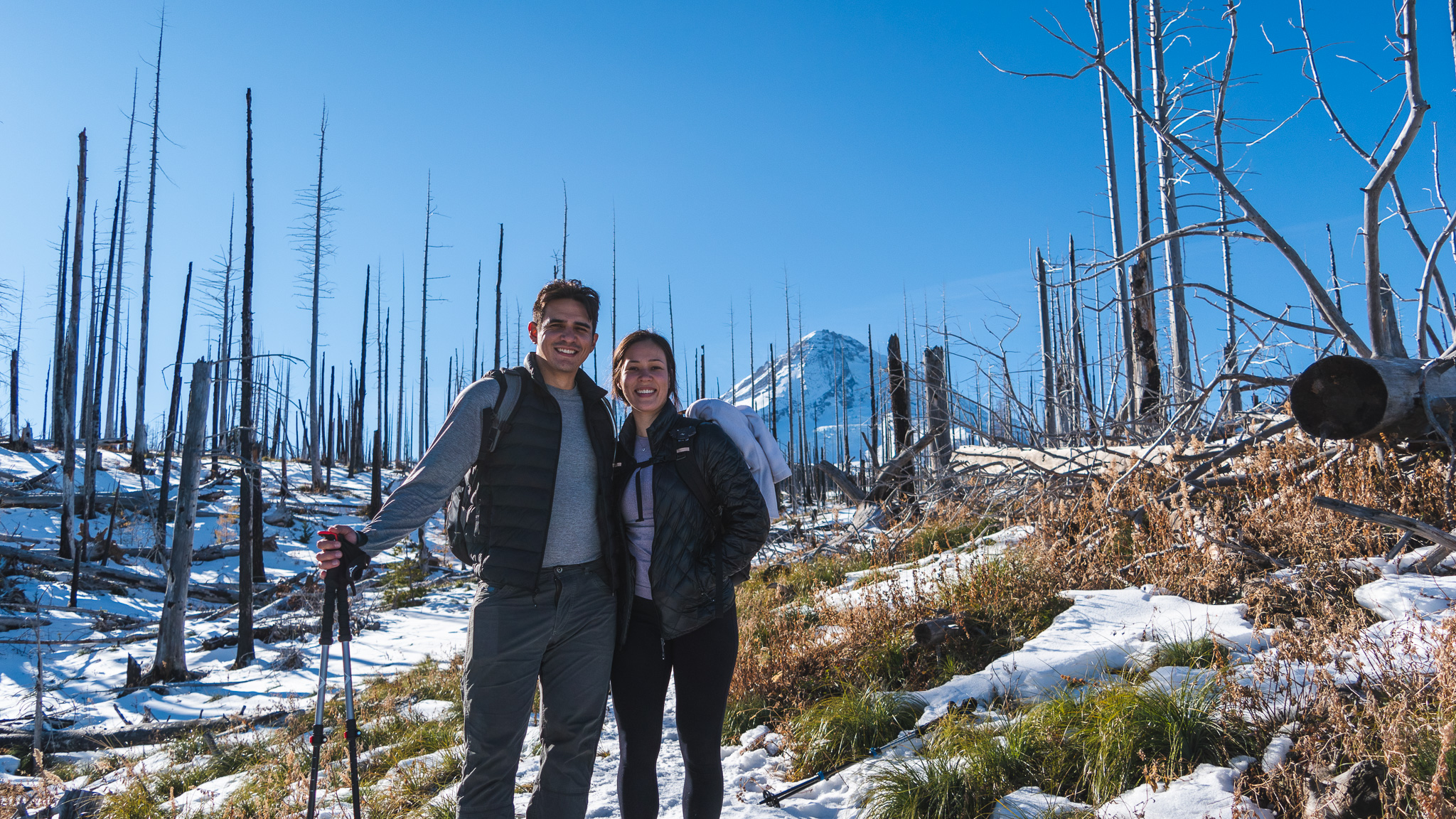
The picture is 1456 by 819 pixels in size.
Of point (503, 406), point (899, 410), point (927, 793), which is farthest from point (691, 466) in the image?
point (899, 410)

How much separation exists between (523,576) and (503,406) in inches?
22.9

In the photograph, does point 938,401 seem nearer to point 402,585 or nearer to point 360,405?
point 402,585

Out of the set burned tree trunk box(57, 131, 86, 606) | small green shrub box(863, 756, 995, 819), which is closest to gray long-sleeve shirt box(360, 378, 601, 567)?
small green shrub box(863, 756, 995, 819)

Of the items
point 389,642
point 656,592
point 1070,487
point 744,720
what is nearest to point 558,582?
point 656,592

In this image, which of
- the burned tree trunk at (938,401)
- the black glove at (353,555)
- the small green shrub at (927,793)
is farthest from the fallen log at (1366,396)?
the black glove at (353,555)

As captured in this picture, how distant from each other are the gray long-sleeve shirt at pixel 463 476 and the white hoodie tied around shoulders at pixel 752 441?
443 millimetres

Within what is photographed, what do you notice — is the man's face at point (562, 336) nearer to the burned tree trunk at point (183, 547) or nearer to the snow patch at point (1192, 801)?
the snow patch at point (1192, 801)

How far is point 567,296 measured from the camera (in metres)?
2.65

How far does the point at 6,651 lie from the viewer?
9.51m

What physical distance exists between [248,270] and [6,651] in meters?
6.38

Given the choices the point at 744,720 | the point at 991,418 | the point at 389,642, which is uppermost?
the point at 991,418

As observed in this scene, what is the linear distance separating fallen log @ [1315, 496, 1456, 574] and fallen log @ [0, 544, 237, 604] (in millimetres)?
15538

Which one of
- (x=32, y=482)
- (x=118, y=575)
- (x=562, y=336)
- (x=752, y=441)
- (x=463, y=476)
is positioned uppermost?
(x=562, y=336)

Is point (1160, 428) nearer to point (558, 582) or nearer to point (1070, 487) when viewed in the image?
point (1070, 487)
